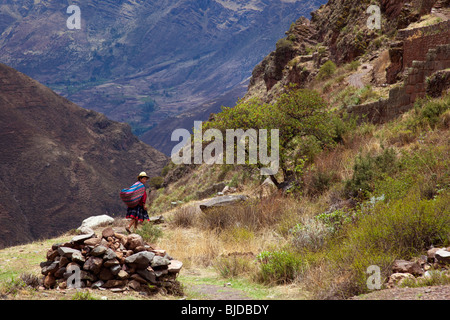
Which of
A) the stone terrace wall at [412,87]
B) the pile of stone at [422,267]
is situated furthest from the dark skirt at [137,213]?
the stone terrace wall at [412,87]

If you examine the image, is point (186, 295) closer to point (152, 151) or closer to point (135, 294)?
point (135, 294)

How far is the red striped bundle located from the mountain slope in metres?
72.6

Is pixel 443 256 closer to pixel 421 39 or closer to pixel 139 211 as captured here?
pixel 139 211

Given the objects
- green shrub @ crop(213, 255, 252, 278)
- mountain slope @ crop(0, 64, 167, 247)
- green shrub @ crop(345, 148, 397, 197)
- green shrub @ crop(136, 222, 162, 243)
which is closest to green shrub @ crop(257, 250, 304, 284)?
green shrub @ crop(213, 255, 252, 278)

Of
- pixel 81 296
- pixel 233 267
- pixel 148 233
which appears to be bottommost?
pixel 148 233

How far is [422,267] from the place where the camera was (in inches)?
191

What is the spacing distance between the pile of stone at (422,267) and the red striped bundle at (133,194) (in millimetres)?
6710

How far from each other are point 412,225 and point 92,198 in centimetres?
10842

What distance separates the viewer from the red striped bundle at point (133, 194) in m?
9.84

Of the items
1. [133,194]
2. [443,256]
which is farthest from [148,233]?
[443,256]

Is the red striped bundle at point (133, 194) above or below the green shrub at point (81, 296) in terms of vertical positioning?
above

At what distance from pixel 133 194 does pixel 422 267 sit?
7048 mm

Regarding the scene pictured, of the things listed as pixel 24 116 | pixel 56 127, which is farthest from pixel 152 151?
pixel 24 116

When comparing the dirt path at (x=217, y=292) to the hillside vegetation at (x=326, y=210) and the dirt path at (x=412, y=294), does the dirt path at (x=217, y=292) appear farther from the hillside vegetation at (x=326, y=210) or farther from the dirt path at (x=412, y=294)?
the dirt path at (x=412, y=294)
